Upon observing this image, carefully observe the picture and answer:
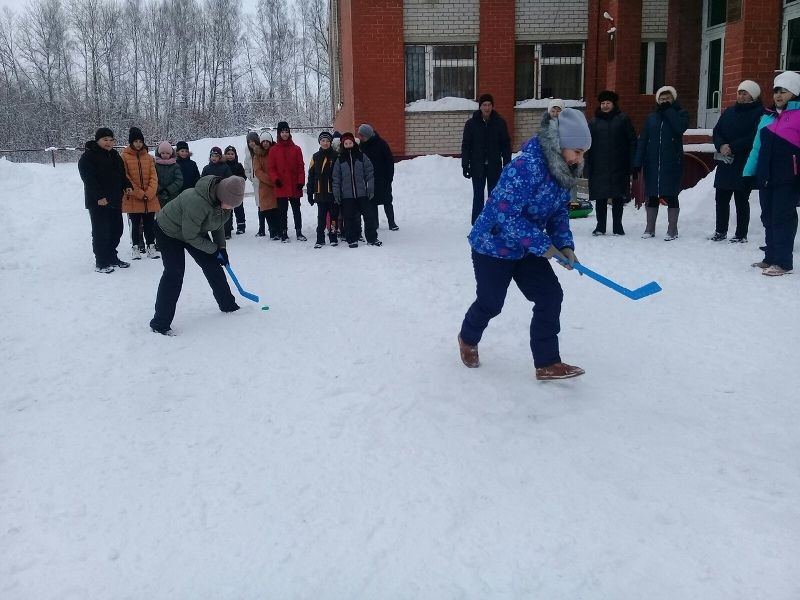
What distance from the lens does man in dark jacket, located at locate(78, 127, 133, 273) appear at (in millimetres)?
8469

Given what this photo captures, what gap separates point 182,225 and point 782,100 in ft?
18.3

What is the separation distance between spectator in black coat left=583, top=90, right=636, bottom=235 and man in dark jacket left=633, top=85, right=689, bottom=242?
424 mm

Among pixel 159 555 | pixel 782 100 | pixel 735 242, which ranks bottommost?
pixel 159 555

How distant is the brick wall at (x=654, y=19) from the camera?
16.5 meters

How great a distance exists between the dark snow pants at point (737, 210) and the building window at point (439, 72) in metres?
9.70

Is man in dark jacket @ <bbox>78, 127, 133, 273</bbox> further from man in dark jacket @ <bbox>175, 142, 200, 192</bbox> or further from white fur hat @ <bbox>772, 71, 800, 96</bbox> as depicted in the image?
white fur hat @ <bbox>772, 71, 800, 96</bbox>

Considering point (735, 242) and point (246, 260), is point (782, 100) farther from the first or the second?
point (246, 260)

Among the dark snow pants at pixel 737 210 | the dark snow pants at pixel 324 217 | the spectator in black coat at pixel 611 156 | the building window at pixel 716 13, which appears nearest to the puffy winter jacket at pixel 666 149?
the spectator in black coat at pixel 611 156

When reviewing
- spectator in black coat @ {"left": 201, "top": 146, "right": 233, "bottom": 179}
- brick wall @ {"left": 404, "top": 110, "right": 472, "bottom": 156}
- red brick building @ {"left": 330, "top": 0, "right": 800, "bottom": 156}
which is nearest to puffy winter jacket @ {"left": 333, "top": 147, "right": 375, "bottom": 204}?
spectator in black coat @ {"left": 201, "top": 146, "right": 233, "bottom": 179}

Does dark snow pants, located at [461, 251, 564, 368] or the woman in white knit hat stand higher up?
the woman in white knit hat

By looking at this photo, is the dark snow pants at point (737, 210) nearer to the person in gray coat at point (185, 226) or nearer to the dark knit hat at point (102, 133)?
the person in gray coat at point (185, 226)

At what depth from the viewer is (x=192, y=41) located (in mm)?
57906

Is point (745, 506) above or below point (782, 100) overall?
below

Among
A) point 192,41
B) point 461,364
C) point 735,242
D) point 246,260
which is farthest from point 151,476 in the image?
point 192,41
